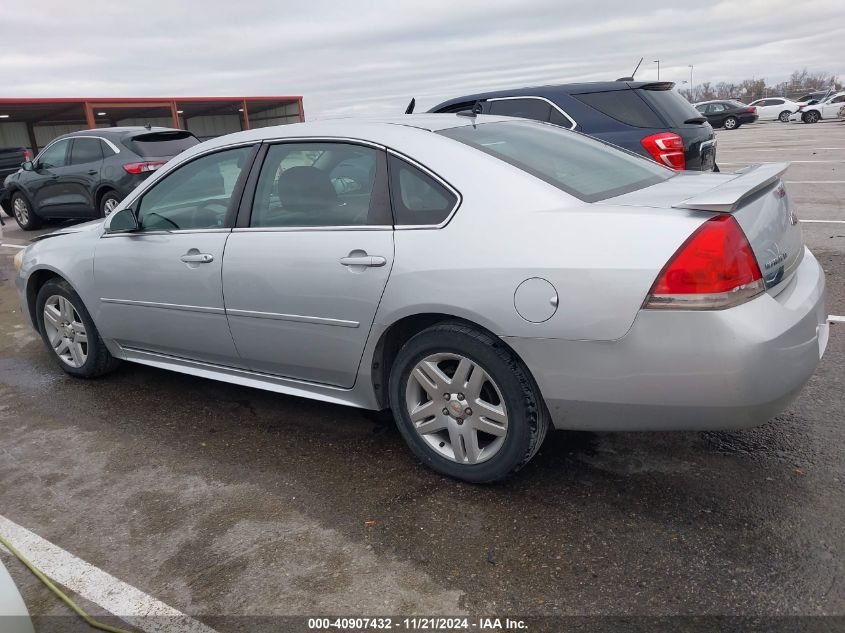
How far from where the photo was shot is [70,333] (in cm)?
470

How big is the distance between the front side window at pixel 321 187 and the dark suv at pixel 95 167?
7372 millimetres

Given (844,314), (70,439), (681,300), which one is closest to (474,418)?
(681,300)

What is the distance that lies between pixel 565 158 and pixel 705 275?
44.4 inches

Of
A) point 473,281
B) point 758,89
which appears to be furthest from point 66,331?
point 758,89

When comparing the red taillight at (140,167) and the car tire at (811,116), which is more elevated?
the red taillight at (140,167)

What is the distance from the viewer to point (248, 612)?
2.44 metres

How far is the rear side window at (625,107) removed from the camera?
6.93 meters

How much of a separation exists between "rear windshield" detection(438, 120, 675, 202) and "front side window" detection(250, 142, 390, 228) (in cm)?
42

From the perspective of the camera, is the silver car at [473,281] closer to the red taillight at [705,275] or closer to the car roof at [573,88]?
the red taillight at [705,275]

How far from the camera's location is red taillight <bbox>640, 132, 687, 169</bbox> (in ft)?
21.8

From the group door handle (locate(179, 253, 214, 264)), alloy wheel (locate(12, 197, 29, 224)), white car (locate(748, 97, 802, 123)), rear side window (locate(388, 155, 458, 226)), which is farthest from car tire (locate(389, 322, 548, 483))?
white car (locate(748, 97, 802, 123))

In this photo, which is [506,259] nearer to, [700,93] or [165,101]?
[165,101]

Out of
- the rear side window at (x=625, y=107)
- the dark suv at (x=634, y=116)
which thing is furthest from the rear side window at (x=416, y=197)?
the rear side window at (x=625, y=107)

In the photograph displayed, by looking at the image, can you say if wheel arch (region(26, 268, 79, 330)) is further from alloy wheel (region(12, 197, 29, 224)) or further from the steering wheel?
alloy wheel (region(12, 197, 29, 224))
